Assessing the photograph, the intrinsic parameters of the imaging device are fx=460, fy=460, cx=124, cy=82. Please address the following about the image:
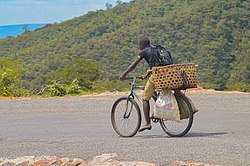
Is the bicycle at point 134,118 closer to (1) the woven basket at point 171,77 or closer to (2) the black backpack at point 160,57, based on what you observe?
(1) the woven basket at point 171,77

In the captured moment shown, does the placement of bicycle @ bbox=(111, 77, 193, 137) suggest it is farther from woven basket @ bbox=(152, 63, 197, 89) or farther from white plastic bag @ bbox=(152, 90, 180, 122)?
woven basket @ bbox=(152, 63, 197, 89)

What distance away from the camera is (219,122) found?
10367 mm

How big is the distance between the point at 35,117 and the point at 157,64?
5.32m

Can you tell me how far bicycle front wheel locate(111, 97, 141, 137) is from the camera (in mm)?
8406

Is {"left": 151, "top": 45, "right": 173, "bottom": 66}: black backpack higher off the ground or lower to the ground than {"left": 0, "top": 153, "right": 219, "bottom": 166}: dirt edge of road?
higher

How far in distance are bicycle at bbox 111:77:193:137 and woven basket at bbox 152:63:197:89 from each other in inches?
12.6

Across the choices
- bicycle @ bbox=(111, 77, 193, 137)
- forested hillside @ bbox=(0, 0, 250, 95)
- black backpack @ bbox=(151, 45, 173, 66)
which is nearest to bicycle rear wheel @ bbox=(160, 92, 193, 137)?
bicycle @ bbox=(111, 77, 193, 137)

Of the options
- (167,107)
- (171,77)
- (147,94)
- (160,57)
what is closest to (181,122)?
(167,107)

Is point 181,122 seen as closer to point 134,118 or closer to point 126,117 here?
point 134,118

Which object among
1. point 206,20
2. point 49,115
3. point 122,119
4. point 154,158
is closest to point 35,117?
point 49,115

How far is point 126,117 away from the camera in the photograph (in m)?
8.66

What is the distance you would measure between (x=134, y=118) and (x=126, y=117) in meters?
0.32

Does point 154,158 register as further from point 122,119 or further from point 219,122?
point 219,122

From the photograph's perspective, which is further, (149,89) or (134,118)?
(134,118)
